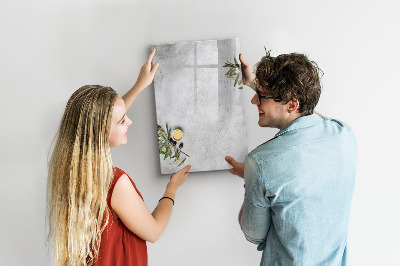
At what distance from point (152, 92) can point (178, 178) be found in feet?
1.20

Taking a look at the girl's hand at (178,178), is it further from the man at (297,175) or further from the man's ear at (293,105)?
the man's ear at (293,105)

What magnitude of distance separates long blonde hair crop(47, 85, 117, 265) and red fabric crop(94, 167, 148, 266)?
0.03 m

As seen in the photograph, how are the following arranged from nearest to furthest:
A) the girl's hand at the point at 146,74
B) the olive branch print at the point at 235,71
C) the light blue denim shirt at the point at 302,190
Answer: the light blue denim shirt at the point at 302,190, the girl's hand at the point at 146,74, the olive branch print at the point at 235,71

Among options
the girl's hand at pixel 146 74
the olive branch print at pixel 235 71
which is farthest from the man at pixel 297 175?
the girl's hand at pixel 146 74

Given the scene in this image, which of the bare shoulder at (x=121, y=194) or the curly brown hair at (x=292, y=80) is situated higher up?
the curly brown hair at (x=292, y=80)

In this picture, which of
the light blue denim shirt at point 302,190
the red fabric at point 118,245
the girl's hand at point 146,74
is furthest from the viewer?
the girl's hand at point 146,74

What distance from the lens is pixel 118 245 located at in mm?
1358

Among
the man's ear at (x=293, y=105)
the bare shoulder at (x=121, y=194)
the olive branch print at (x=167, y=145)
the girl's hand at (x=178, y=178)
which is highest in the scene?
the man's ear at (x=293, y=105)

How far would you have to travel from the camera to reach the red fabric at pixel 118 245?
1.33 meters

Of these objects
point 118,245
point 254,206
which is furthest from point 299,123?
point 118,245

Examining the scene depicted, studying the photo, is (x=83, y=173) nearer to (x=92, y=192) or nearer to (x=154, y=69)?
(x=92, y=192)

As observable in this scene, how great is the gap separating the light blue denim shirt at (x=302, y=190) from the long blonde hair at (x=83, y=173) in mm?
451

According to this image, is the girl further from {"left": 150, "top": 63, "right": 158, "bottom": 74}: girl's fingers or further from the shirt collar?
the shirt collar

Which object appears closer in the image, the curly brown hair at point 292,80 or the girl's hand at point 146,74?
the curly brown hair at point 292,80
